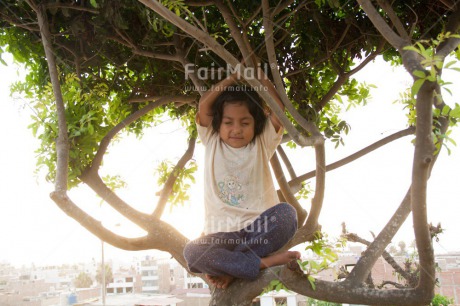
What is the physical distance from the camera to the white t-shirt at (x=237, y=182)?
200 centimetres

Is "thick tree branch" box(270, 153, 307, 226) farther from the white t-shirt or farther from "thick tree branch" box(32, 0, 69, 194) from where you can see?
"thick tree branch" box(32, 0, 69, 194)

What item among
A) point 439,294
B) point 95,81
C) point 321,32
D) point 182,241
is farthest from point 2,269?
point 439,294

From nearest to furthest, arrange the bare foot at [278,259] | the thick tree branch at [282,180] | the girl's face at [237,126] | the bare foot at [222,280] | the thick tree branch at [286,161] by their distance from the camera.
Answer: the bare foot at [278,259]
the bare foot at [222,280]
the girl's face at [237,126]
the thick tree branch at [282,180]
the thick tree branch at [286,161]

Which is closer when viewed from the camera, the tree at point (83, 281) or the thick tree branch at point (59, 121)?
the thick tree branch at point (59, 121)

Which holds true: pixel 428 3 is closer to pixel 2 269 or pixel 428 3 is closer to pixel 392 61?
pixel 392 61

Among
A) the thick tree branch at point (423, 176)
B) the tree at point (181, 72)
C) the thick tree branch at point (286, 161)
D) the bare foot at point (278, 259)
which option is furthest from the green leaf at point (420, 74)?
the thick tree branch at point (286, 161)

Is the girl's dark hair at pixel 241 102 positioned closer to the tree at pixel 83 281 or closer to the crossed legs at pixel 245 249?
the crossed legs at pixel 245 249

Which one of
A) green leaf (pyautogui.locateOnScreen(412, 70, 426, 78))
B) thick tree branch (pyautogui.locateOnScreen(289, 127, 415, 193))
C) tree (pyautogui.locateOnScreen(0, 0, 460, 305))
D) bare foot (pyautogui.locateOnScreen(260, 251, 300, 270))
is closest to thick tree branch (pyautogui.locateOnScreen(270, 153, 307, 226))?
tree (pyautogui.locateOnScreen(0, 0, 460, 305))

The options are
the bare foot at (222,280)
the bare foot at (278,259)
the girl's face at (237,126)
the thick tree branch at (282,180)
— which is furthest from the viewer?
the thick tree branch at (282,180)

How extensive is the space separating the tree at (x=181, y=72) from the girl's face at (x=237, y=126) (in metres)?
0.20

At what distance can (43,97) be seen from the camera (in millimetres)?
2816

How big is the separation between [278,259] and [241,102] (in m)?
0.78

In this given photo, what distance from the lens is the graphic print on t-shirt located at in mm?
2037

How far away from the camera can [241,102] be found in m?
2.19
